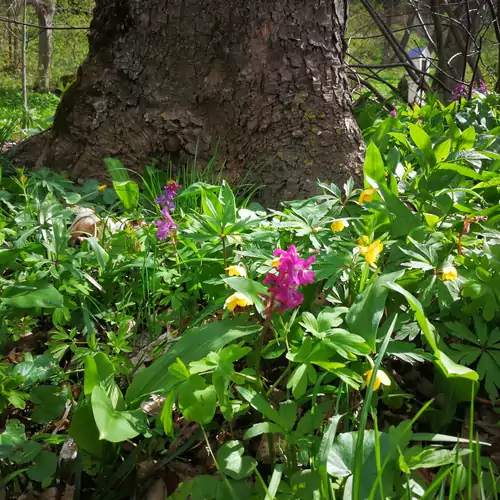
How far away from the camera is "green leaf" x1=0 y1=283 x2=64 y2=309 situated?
4.18ft

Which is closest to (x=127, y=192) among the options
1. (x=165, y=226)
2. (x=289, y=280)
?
(x=165, y=226)

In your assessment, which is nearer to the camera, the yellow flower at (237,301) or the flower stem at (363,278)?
the yellow flower at (237,301)

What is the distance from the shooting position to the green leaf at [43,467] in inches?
44.9

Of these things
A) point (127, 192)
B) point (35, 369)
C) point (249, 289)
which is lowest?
point (35, 369)

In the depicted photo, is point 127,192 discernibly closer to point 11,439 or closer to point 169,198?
point 169,198

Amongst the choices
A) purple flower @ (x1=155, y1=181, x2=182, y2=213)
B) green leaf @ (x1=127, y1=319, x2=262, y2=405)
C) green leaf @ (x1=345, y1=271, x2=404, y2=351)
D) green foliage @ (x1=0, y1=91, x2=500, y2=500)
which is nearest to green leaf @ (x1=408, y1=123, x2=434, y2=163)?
green foliage @ (x1=0, y1=91, x2=500, y2=500)

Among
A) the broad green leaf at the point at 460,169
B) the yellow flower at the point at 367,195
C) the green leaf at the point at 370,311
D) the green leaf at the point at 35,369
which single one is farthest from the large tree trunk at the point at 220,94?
the green leaf at the point at 35,369

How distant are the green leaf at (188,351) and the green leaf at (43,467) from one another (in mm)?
237

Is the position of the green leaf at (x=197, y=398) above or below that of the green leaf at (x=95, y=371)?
above

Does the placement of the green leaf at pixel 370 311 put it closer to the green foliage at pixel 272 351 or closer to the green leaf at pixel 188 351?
the green foliage at pixel 272 351

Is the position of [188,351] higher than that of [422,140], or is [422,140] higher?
[422,140]

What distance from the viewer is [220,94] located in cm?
245

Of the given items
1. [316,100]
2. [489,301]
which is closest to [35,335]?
[489,301]

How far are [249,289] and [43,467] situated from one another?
0.63 m
